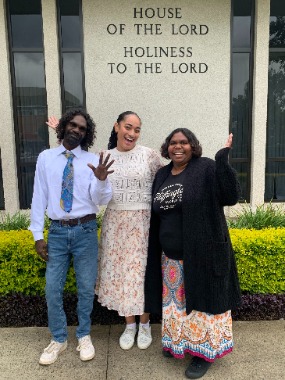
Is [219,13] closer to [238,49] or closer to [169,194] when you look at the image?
[238,49]

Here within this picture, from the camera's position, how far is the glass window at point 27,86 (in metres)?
5.03

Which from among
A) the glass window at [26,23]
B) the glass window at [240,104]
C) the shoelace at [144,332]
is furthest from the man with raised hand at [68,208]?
the glass window at [240,104]

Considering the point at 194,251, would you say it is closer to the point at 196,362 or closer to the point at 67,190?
the point at 196,362

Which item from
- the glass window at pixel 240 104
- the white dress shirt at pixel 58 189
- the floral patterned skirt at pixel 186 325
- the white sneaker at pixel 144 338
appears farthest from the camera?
the glass window at pixel 240 104

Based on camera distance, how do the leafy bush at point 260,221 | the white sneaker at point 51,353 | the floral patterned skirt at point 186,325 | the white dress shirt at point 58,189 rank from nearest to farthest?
the floral patterned skirt at point 186,325 → the white dress shirt at point 58,189 → the white sneaker at point 51,353 → the leafy bush at point 260,221

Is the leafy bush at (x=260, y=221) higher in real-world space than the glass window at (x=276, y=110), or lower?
lower

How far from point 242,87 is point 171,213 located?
3753 mm

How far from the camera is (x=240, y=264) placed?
3.18 m

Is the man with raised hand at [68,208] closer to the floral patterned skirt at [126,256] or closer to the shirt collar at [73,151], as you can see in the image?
the shirt collar at [73,151]

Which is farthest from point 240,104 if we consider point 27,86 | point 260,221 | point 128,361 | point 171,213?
point 128,361

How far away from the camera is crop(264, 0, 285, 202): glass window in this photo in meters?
5.32

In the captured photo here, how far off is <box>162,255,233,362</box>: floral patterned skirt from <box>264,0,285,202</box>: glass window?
3.60 metres

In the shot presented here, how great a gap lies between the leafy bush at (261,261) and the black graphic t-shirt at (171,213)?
1.05 meters

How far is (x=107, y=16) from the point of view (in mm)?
4828
